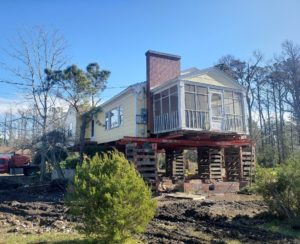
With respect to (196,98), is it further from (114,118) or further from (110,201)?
(110,201)

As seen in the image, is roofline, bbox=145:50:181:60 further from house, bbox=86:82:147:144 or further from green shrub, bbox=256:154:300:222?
green shrub, bbox=256:154:300:222

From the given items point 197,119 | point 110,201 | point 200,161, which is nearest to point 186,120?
point 197,119

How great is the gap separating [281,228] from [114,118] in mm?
16920

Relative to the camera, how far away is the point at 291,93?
4225cm

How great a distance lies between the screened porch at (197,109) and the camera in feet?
60.1

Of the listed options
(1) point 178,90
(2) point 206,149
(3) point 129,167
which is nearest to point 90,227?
(3) point 129,167

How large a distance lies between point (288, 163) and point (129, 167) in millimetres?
5045

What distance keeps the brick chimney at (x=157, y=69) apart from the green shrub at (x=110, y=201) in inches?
570

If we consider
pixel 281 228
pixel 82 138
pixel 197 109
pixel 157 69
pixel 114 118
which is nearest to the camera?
pixel 281 228

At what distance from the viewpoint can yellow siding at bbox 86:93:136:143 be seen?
20.6 meters

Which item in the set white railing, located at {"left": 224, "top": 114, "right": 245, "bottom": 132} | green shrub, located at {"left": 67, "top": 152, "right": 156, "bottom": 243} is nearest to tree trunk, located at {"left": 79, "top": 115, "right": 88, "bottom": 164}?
white railing, located at {"left": 224, "top": 114, "right": 245, "bottom": 132}

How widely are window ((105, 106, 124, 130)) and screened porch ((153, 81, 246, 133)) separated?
9.95 feet

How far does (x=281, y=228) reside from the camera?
8.05m

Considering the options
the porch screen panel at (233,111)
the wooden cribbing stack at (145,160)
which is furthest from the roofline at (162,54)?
the wooden cribbing stack at (145,160)
